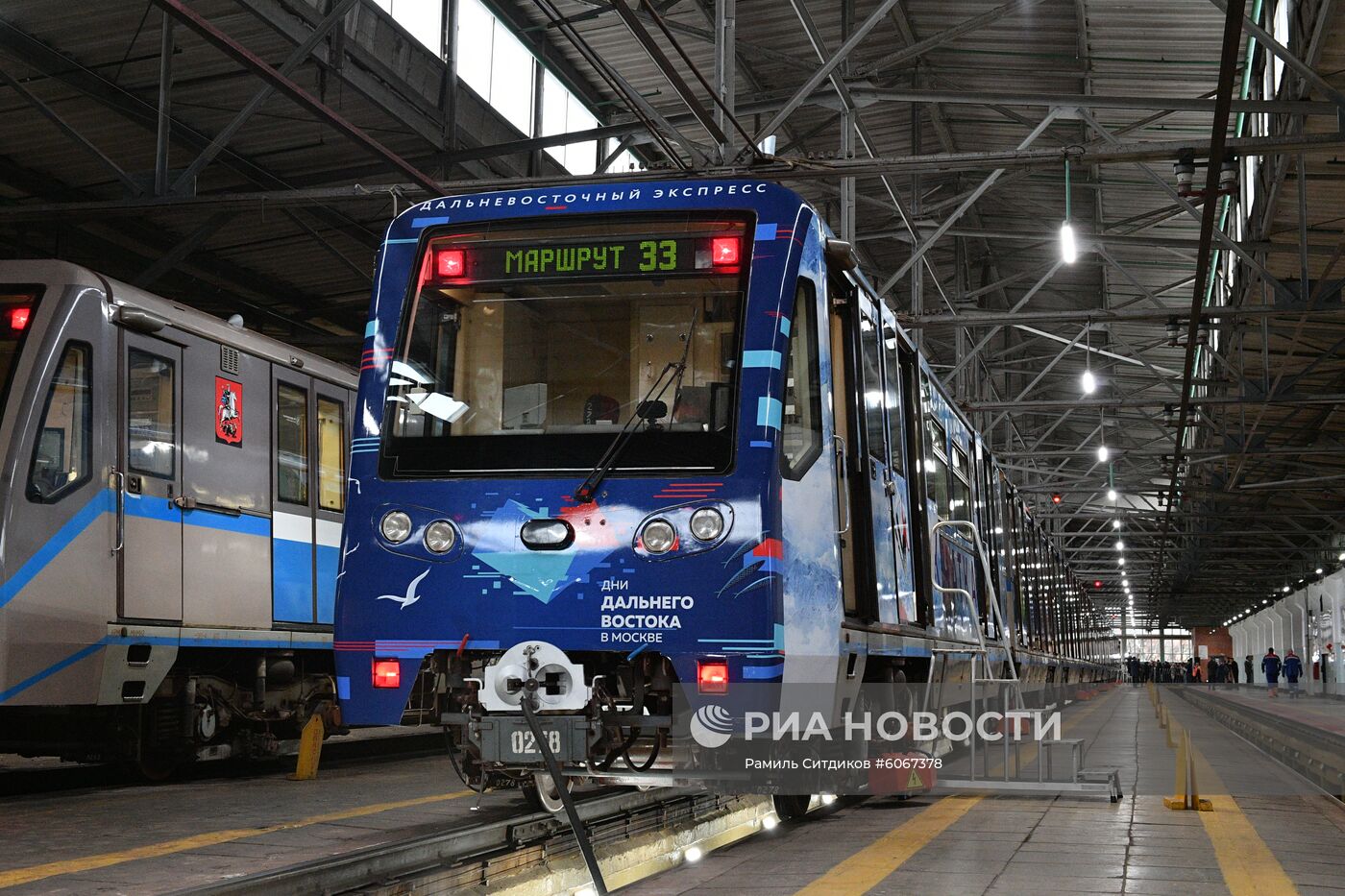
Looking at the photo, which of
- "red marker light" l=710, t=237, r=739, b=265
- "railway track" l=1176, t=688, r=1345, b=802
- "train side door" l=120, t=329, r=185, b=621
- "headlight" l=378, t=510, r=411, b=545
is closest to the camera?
"headlight" l=378, t=510, r=411, b=545

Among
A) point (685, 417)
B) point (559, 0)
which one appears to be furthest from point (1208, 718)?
point (685, 417)

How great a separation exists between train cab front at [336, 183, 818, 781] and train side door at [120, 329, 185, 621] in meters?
3.66

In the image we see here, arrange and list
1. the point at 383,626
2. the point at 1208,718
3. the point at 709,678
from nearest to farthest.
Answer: the point at 709,678 → the point at 383,626 → the point at 1208,718

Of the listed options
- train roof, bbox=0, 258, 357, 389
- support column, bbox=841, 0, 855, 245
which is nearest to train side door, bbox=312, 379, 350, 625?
train roof, bbox=0, 258, 357, 389

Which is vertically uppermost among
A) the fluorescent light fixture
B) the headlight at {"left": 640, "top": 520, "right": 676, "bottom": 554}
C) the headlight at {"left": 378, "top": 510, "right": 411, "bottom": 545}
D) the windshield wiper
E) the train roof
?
the fluorescent light fixture

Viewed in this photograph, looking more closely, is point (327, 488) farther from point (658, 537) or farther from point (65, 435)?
point (658, 537)

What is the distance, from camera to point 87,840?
A: 758 cm

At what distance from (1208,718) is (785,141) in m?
16.5

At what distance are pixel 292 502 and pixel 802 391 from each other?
6.57 m

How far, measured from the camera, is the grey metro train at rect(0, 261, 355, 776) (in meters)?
9.26

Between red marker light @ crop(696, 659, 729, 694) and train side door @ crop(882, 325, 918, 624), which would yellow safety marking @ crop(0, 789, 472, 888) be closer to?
red marker light @ crop(696, 659, 729, 694)

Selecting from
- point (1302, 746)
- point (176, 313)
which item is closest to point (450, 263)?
point (176, 313)

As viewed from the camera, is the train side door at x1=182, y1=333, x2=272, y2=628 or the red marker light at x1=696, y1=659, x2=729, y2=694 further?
the train side door at x1=182, y1=333, x2=272, y2=628

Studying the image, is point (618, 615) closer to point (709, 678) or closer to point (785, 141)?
point (709, 678)
